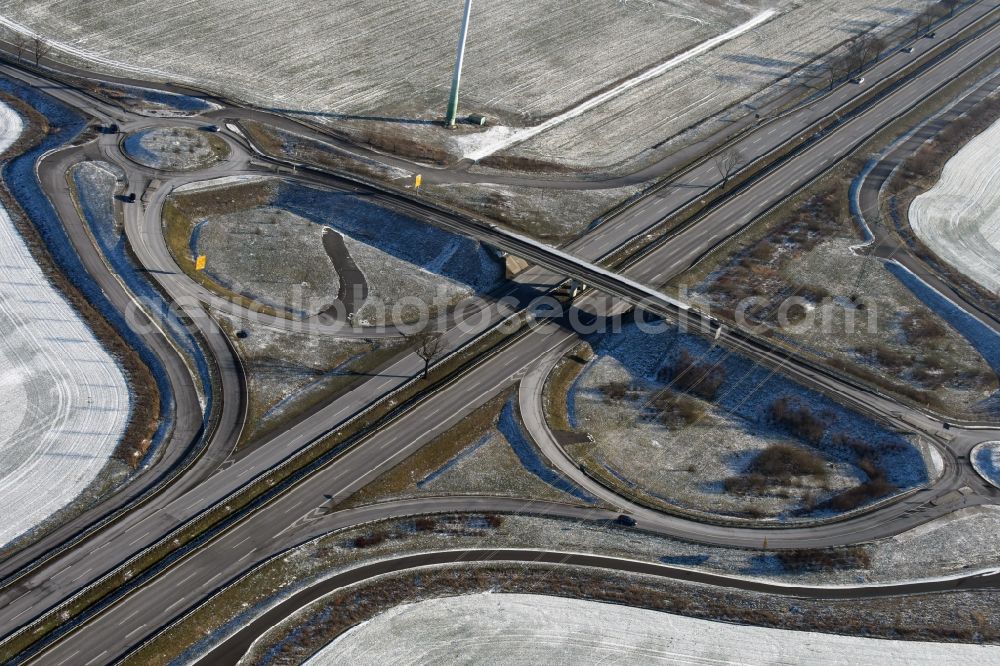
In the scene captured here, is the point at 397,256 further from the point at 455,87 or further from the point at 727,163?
the point at 727,163

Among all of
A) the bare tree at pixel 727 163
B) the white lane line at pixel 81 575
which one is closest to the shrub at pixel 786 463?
the bare tree at pixel 727 163

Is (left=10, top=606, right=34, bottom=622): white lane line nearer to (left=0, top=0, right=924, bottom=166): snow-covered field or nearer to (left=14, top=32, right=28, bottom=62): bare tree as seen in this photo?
(left=0, top=0, right=924, bottom=166): snow-covered field

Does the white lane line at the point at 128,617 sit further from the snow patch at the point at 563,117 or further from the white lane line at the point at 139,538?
the snow patch at the point at 563,117

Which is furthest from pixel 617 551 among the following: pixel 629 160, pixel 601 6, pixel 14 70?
pixel 601 6

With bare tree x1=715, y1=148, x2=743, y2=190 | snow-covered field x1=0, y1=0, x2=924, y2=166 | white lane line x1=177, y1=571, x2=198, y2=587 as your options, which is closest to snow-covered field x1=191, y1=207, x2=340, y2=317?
snow-covered field x1=0, y1=0, x2=924, y2=166

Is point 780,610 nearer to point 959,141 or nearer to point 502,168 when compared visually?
point 502,168

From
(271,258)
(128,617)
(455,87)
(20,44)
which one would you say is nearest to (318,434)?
(128,617)
